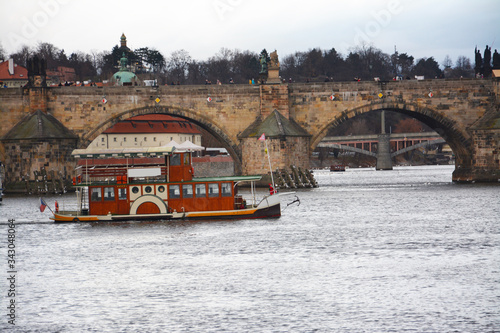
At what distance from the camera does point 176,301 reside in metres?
24.2

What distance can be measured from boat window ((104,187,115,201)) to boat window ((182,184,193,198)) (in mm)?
3567

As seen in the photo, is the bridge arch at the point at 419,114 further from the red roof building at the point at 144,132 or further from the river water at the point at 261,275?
the red roof building at the point at 144,132

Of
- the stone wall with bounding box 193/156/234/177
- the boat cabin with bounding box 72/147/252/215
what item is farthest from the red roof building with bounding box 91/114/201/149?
the boat cabin with bounding box 72/147/252/215

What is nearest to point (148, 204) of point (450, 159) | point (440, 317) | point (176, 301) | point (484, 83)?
point (176, 301)

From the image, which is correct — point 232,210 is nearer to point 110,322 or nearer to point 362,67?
point 110,322

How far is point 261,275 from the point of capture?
2789 centimetres

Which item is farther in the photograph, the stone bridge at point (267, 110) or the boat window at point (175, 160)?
the stone bridge at point (267, 110)

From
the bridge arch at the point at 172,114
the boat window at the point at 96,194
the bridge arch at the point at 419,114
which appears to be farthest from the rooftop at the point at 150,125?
the boat window at the point at 96,194

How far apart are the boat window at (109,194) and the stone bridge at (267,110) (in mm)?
27767

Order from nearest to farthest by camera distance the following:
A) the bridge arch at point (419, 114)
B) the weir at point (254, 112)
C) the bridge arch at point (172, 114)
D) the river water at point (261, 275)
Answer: the river water at point (261, 275) → the weir at point (254, 112) → the bridge arch at point (172, 114) → the bridge arch at point (419, 114)

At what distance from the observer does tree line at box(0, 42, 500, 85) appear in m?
157

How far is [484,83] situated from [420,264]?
48.4 meters

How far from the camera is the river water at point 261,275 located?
71.7ft

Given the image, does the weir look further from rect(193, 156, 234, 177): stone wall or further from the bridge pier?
the bridge pier
